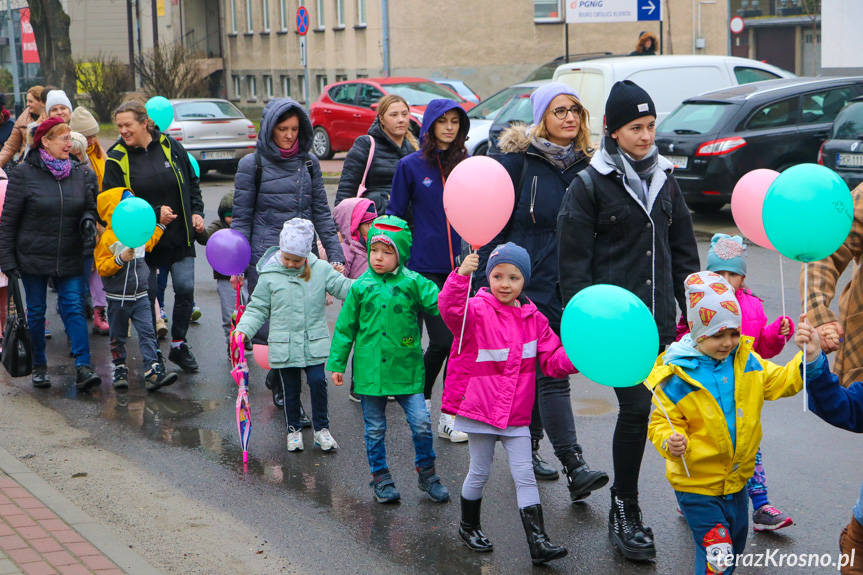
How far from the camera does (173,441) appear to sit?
653 cm

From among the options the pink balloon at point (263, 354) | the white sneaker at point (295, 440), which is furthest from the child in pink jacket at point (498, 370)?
the pink balloon at point (263, 354)

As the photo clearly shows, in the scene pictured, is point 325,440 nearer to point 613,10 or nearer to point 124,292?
point 124,292

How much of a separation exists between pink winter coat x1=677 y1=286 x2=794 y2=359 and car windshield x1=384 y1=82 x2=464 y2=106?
56.5ft

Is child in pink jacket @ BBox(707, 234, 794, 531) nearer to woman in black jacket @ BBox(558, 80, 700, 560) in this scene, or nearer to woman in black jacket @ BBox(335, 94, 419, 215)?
woman in black jacket @ BBox(558, 80, 700, 560)

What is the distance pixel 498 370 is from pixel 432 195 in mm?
1931

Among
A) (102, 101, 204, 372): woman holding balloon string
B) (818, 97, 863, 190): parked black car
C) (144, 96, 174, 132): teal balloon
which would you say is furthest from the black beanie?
(818, 97, 863, 190): parked black car

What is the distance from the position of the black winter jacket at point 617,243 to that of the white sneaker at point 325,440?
2.06 m

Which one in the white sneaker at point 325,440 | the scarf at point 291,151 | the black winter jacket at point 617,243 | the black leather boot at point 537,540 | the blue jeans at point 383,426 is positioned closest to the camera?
the black leather boot at point 537,540

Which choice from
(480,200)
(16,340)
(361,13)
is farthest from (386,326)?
(361,13)

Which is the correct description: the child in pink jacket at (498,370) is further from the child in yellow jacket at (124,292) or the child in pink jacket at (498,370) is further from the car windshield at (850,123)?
the car windshield at (850,123)

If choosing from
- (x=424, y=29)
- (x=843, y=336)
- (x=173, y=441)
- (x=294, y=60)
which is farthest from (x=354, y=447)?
(x=294, y=60)

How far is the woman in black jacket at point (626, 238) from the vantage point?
461cm

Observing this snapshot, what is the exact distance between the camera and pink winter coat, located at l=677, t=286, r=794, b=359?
4.34 meters

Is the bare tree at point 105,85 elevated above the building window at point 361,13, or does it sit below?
below
